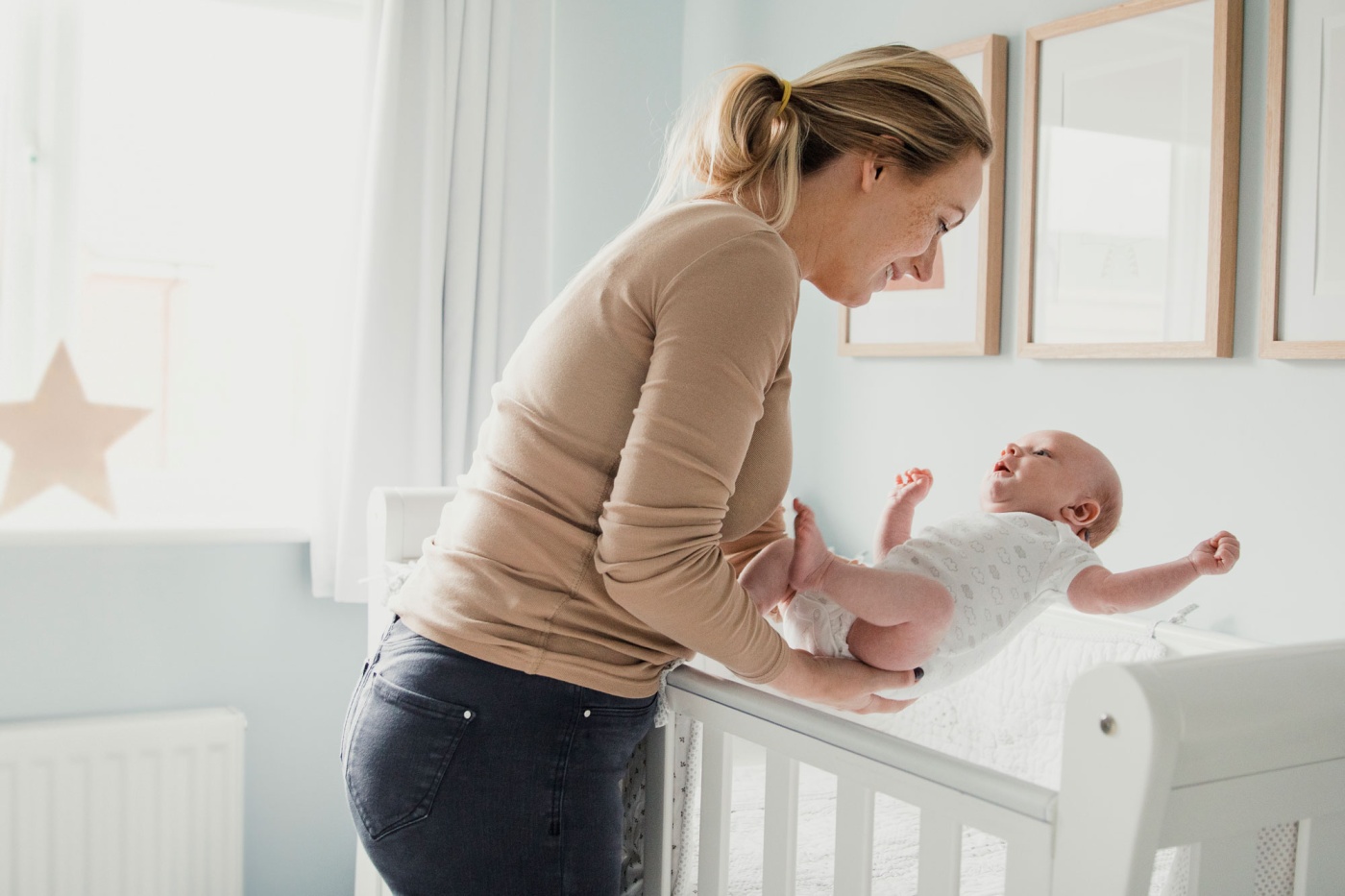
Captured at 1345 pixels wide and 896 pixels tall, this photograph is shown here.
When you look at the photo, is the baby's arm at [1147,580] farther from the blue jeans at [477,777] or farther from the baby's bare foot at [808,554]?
the blue jeans at [477,777]

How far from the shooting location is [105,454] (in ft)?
7.36

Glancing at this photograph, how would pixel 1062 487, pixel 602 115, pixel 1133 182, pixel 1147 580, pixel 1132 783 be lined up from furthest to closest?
pixel 602 115 < pixel 1133 182 < pixel 1062 487 < pixel 1147 580 < pixel 1132 783

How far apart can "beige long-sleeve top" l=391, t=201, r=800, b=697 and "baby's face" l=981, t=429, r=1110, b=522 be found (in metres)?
0.46

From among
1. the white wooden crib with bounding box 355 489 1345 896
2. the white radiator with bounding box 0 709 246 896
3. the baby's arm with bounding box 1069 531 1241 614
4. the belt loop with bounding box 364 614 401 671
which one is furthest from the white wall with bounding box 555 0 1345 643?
the white radiator with bounding box 0 709 246 896

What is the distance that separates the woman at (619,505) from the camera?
2.72 feet

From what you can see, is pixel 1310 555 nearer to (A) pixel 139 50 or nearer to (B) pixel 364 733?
(B) pixel 364 733

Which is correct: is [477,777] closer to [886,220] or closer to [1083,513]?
[886,220]

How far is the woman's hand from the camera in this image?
3.27ft

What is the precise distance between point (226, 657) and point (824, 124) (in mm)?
1800

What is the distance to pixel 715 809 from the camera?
1073 mm

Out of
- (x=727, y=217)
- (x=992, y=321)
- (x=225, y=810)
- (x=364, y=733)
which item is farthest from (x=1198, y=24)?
(x=225, y=810)

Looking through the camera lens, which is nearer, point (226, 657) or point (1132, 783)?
point (1132, 783)

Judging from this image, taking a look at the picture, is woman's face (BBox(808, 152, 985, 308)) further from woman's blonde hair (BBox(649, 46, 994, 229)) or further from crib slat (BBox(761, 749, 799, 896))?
crib slat (BBox(761, 749, 799, 896))

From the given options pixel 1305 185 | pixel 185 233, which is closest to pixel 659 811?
pixel 1305 185
